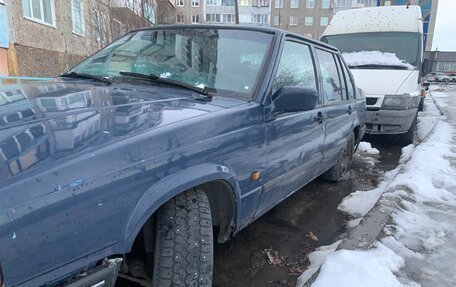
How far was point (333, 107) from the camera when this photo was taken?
12.0 feet

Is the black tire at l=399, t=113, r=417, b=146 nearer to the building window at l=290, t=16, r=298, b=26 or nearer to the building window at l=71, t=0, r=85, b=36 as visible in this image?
the building window at l=71, t=0, r=85, b=36

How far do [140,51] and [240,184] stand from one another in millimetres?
1440

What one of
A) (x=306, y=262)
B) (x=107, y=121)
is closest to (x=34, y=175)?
→ (x=107, y=121)

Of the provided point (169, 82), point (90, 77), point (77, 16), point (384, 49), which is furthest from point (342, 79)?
point (77, 16)

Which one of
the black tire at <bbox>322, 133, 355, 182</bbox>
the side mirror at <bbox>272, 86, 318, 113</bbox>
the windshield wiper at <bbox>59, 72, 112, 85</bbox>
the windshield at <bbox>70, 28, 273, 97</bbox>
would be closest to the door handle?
the side mirror at <bbox>272, 86, 318, 113</bbox>

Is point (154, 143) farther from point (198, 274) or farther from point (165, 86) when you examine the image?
point (165, 86)

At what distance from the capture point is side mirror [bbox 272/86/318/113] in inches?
94.5

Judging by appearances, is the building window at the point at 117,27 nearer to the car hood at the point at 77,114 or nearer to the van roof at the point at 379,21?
the van roof at the point at 379,21

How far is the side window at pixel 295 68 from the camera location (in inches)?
107

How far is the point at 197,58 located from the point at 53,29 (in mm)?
13640

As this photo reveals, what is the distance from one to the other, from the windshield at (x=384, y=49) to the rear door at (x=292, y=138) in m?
4.46

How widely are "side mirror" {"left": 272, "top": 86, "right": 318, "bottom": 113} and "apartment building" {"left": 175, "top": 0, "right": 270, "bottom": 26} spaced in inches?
2022

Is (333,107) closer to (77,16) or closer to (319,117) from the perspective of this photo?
(319,117)

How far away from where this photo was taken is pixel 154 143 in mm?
1616
